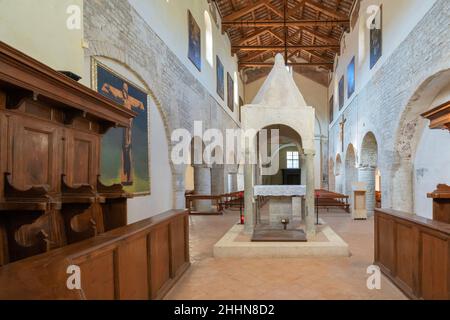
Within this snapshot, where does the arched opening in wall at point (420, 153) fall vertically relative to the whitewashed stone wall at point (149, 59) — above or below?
below

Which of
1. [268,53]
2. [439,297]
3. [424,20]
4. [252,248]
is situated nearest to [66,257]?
[439,297]

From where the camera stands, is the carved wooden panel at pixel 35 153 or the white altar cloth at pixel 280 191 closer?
the carved wooden panel at pixel 35 153

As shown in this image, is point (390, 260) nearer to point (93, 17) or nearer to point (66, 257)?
point (66, 257)

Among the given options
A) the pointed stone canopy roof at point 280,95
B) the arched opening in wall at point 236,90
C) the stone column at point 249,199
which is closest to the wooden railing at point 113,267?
the stone column at point 249,199

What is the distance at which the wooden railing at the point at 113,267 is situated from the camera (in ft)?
5.47

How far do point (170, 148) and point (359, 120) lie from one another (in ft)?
25.1

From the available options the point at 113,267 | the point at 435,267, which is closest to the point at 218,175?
the point at 435,267

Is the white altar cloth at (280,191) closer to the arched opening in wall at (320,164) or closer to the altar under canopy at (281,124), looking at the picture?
the altar under canopy at (281,124)

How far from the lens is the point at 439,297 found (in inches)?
113

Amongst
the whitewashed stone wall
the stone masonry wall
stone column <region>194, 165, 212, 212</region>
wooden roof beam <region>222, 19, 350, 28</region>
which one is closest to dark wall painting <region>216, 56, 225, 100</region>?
A: wooden roof beam <region>222, 19, 350, 28</region>

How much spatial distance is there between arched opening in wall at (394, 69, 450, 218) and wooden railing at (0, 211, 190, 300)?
581 centimetres

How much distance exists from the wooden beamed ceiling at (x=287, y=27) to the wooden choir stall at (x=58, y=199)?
12.5 meters

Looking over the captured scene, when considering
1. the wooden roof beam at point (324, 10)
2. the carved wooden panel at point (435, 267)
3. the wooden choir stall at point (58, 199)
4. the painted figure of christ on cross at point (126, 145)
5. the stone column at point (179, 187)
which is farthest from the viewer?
the wooden roof beam at point (324, 10)

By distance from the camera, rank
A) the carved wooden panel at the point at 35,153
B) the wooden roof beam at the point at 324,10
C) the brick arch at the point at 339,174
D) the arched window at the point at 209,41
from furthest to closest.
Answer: the brick arch at the point at 339,174
the wooden roof beam at the point at 324,10
the arched window at the point at 209,41
the carved wooden panel at the point at 35,153
